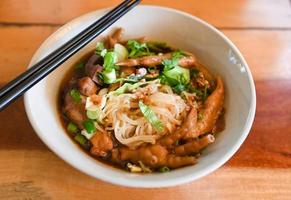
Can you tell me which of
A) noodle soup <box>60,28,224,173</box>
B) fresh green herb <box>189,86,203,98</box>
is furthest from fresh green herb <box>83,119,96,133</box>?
fresh green herb <box>189,86,203,98</box>

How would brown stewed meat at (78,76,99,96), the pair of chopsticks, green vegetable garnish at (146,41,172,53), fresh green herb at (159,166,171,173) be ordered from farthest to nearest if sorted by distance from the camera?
1. green vegetable garnish at (146,41,172,53)
2. brown stewed meat at (78,76,99,96)
3. fresh green herb at (159,166,171,173)
4. the pair of chopsticks

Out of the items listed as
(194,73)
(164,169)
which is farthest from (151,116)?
(194,73)

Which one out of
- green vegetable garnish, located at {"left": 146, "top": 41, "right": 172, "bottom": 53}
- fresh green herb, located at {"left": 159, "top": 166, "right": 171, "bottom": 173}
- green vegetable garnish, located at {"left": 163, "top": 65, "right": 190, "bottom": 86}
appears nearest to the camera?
fresh green herb, located at {"left": 159, "top": 166, "right": 171, "bottom": 173}

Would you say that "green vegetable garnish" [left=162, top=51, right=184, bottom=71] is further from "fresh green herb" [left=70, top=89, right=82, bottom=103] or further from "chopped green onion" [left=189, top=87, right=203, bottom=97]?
"fresh green herb" [left=70, top=89, right=82, bottom=103]

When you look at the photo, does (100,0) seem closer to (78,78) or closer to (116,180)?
(78,78)

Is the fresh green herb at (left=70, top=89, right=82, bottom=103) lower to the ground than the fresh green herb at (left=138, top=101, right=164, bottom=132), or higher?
higher

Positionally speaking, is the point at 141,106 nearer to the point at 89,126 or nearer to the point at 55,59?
the point at 89,126

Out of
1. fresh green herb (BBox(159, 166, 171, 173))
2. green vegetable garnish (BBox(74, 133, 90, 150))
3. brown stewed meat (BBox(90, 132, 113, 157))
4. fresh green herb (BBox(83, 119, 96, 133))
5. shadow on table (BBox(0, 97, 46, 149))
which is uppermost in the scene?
shadow on table (BBox(0, 97, 46, 149))

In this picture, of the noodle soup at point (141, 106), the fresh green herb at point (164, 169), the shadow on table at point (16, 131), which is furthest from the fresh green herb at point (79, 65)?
the fresh green herb at point (164, 169)
